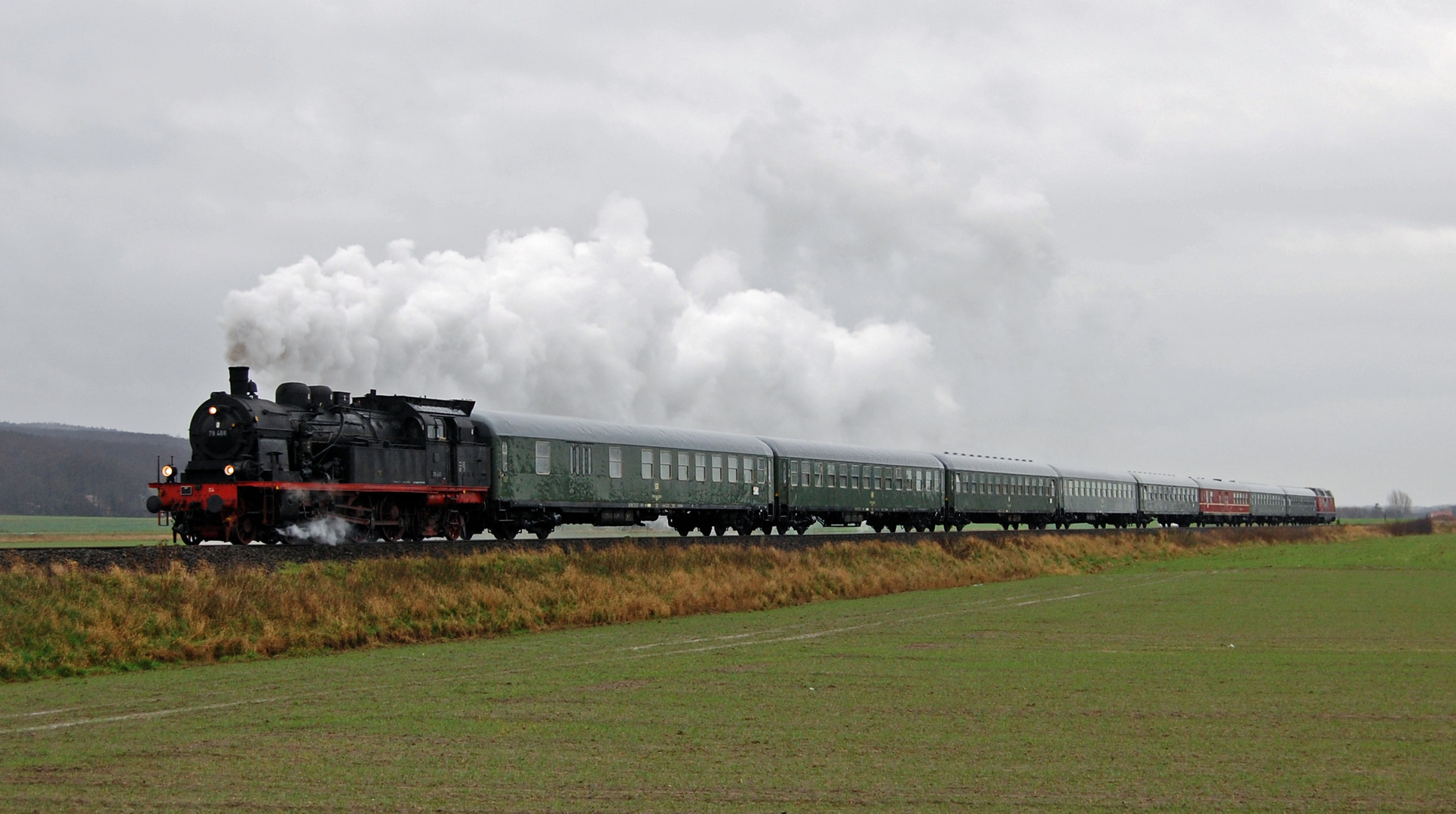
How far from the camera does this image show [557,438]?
37.0 metres

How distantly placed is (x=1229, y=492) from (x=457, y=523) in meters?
76.7

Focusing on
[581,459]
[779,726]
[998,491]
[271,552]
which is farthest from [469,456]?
[998,491]

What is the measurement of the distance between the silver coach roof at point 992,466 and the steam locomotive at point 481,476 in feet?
1.99

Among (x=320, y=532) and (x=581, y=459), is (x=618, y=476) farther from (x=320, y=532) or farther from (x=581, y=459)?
(x=320, y=532)

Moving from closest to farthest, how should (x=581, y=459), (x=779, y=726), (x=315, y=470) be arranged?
(x=779, y=726) < (x=315, y=470) < (x=581, y=459)

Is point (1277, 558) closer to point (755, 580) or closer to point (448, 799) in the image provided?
point (755, 580)

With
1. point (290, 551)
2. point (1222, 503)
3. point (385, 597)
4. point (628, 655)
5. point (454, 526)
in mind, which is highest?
point (454, 526)

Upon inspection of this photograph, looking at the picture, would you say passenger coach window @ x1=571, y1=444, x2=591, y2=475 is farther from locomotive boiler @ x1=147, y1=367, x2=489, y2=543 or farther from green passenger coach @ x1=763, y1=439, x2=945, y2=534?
green passenger coach @ x1=763, y1=439, x2=945, y2=534

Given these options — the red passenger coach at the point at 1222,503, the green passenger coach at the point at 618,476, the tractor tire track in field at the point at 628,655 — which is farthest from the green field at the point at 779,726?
the red passenger coach at the point at 1222,503

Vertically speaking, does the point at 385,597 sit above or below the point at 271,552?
below

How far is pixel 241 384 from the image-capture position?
3012 centimetres

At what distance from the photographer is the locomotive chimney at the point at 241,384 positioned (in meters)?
30.1

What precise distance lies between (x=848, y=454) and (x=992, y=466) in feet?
49.1

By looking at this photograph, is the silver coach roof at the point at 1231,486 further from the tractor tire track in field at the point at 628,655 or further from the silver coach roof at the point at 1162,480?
the tractor tire track in field at the point at 628,655
